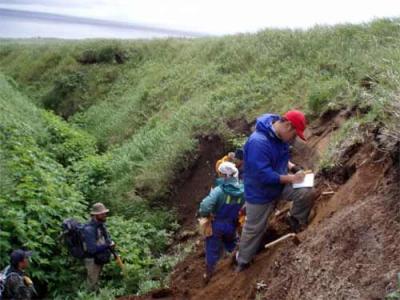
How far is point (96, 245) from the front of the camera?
331 inches

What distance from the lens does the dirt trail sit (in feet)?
14.3

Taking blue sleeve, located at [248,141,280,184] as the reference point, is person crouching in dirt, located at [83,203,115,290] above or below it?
below

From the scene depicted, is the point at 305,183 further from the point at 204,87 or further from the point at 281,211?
the point at 204,87

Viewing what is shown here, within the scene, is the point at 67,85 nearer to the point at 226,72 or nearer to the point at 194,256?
the point at 226,72

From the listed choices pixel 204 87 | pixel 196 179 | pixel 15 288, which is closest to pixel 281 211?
pixel 15 288

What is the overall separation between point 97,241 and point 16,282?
2018 millimetres

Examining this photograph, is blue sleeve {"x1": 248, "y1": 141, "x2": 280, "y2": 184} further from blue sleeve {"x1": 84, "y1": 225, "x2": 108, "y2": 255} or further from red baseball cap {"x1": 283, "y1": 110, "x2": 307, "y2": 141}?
blue sleeve {"x1": 84, "y1": 225, "x2": 108, "y2": 255}

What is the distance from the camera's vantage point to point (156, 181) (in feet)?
39.5

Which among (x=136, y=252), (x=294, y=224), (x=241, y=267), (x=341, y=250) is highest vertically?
(x=341, y=250)

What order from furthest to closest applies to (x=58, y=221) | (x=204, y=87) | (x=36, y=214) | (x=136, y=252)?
1. (x=204, y=87)
2. (x=136, y=252)
3. (x=58, y=221)
4. (x=36, y=214)

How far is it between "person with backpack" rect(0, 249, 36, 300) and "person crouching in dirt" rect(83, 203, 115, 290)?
1672 millimetres

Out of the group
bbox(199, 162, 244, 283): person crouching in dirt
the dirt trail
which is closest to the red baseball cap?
the dirt trail

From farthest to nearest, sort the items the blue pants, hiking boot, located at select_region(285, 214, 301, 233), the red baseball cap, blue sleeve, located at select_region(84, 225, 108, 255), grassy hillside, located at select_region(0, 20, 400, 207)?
grassy hillside, located at select_region(0, 20, 400, 207) → blue sleeve, located at select_region(84, 225, 108, 255) → the blue pants → hiking boot, located at select_region(285, 214, 301, 233) → the red baseball cap

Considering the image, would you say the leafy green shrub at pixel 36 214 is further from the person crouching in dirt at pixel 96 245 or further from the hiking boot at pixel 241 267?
the hiking boot at pixel 241 267
